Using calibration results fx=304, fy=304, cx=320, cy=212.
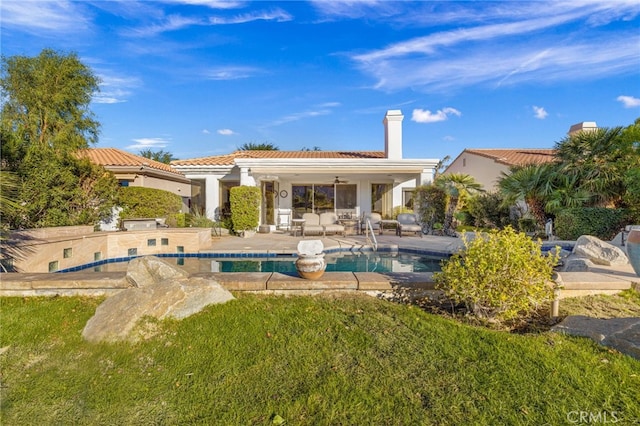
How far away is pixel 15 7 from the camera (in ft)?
23.8

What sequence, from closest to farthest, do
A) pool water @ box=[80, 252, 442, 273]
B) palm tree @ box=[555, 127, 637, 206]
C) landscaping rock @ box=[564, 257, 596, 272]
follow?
landscaping rock @ box=[564, 257, 596, 272] → pool water @ box=[80, 252, 442, 273] → palm tree @ box=[555, 127, 637, 206]

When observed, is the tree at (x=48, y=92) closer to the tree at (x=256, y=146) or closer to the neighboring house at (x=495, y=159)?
the neighboring house at (x=495, y=159)

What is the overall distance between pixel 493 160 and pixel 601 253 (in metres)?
15.3

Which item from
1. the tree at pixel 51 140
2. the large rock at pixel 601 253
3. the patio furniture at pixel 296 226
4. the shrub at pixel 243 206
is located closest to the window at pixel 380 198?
the patio furniture at pixel 296 226

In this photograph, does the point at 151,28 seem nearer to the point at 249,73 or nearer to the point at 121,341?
the point at 249,73

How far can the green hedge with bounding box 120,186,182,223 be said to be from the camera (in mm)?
12977

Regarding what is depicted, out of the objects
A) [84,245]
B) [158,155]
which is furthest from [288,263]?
[158,155]

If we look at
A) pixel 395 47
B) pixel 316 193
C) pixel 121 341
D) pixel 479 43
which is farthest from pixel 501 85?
pixel 121 341

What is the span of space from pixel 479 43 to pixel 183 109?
17542 mm

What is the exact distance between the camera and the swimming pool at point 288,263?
853 cm

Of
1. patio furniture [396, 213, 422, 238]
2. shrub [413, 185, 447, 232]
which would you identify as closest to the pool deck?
patio furniture [396, 213, 422, 238]

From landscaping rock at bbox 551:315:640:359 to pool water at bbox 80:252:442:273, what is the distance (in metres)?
4.73

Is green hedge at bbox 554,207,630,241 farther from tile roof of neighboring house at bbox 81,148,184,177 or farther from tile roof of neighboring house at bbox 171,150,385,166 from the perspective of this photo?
tile roof of neighboring house at bbox 81,148,184,177

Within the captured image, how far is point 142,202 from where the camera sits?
1320 centimetres
